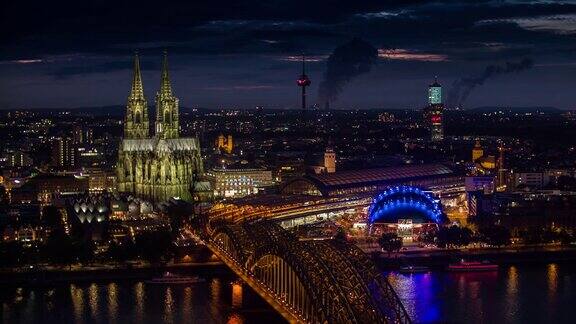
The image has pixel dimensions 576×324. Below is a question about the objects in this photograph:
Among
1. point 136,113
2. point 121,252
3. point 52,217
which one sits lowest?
point 121,252

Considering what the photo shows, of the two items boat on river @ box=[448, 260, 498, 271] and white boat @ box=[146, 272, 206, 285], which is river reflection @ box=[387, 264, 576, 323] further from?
white boat @ box=[146, 272, 206, 285]

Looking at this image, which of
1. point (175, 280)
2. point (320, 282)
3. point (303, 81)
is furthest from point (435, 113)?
point (320, 282)

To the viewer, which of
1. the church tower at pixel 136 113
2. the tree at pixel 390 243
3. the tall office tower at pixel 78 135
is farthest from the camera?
the tall office tower at pixel 78 135

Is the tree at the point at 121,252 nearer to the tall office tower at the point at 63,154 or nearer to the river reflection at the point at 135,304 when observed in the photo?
the river reflection at the point at 135,304

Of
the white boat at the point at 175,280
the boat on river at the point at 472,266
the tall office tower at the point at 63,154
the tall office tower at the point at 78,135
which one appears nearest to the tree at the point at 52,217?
the white boat at the point at 175,280

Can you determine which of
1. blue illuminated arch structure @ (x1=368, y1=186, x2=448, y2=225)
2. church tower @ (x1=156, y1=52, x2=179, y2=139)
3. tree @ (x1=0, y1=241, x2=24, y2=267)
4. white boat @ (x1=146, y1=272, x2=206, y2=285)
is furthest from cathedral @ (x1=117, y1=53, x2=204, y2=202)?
white boat @ (x1=146, y1=272, x2=206, y2=285)

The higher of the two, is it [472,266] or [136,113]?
[136,113]

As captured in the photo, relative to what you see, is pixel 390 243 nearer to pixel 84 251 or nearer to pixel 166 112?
pixel 84 251
